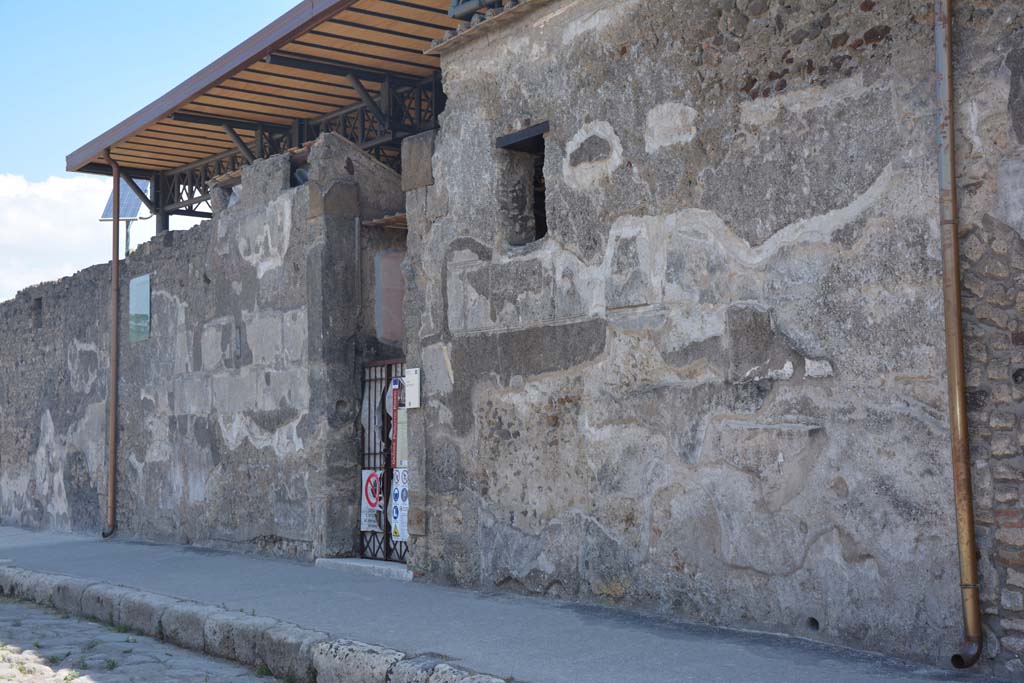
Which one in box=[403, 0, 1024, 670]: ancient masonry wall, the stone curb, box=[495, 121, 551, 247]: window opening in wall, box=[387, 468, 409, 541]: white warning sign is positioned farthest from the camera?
box=[387, 468, 409, 541]: white warning sign

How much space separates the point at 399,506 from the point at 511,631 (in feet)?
8.71

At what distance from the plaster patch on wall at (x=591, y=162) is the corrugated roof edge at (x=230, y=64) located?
223 centimetres

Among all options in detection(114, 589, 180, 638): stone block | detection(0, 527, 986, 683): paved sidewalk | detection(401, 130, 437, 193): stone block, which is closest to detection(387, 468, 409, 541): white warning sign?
detection(0, 527, 986, 683): paved sidewalk

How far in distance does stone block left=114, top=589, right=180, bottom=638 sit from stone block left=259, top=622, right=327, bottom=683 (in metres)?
1.11

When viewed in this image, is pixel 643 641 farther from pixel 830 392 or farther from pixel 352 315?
pixel 352 315

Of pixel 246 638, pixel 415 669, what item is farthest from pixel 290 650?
pixel 415 669

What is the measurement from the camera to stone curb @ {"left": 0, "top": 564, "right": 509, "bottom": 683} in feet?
14.1

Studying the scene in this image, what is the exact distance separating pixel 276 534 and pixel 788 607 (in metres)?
4.61

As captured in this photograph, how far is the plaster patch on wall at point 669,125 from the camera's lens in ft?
16.8

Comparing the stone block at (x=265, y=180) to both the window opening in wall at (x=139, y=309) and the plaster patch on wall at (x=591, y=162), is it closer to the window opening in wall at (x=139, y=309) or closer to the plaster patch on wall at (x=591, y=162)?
the window opening in wall at (x=139, y=309)

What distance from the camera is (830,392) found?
14.6 feet

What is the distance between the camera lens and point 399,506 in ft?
24.3

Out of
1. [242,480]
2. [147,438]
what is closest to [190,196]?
[147,438]

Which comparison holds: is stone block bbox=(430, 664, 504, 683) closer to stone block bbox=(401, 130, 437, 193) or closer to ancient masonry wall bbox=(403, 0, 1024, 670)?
ancient masonry wall bbox=(403, 0, 1024, 670)
